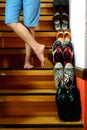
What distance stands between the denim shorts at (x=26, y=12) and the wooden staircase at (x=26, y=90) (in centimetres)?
36

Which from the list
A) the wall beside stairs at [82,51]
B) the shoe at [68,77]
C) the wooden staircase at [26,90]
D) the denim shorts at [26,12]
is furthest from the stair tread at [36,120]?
the denim shorts at [26,12]

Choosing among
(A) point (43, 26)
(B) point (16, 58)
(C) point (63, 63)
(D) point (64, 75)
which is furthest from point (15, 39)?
(D) point (64, 75)

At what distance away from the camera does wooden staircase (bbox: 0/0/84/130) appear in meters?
2.22

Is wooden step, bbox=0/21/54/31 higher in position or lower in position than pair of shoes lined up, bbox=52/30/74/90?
higher

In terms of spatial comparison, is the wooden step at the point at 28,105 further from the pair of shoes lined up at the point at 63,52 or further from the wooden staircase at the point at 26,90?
the pair of shoes lined up at the point at 63,52

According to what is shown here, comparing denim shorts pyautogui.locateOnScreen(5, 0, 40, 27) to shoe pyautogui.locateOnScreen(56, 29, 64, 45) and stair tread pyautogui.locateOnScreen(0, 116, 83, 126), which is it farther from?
stair tread pyautogui.locateOnScreen(0, 116, 83, 126)

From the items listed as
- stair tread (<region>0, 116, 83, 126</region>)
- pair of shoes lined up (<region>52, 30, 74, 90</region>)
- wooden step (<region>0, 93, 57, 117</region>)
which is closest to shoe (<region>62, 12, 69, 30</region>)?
pair of shoes lined up (<region>52, 30, 74, 90</region>)

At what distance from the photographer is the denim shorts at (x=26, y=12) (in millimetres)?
2576

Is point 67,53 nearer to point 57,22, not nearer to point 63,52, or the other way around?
point 63,52

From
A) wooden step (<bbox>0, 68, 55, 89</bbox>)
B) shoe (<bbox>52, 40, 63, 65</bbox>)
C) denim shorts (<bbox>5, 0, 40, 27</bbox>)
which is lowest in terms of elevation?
wooden step (<bbox>0, 68, 55, 89</bbox>)

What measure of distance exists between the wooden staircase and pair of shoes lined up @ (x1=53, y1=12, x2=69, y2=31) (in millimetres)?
159

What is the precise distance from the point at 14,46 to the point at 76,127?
1179 millimetres

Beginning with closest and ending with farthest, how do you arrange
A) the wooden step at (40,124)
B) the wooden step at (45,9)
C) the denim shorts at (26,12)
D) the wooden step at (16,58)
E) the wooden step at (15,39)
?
the wooden step at (40,124), the denim shorts at (26,12), the wooden step at (16,58), the wooden step at (15,39), the wooden step at (45,9)

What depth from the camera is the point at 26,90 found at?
255 cm
